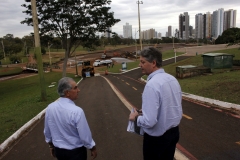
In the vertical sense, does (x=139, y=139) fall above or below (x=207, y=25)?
below

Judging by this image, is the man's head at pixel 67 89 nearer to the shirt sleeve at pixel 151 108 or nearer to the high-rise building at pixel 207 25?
the shirt sleeve at pixel 151 108

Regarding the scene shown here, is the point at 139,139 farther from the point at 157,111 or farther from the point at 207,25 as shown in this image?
the point at 207,25

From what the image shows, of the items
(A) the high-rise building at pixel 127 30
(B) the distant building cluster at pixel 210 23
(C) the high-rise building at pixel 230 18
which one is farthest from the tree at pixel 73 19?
(A) the high-rise building at pixel 127 30

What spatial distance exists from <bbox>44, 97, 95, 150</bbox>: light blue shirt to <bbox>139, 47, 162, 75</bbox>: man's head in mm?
1101

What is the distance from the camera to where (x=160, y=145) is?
8.89 feet

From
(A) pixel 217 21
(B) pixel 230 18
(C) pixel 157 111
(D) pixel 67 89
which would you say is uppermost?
(B) pixel 230 18

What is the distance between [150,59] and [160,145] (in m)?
1.13

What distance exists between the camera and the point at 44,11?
2636 centimetres

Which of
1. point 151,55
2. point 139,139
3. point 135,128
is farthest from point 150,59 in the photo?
point 139,139

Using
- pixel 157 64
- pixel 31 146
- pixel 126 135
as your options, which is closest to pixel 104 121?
pixel 126 135

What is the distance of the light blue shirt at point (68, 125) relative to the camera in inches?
114

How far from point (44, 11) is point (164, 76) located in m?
27.2

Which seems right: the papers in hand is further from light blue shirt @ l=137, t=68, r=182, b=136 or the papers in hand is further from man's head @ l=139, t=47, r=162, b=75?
man's head @ l=139, t=47, r=162, b=75

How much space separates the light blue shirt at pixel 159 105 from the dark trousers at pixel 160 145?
9 cm
